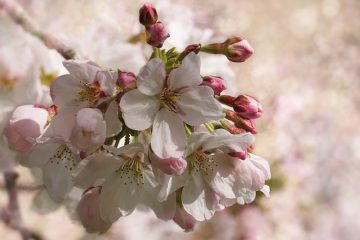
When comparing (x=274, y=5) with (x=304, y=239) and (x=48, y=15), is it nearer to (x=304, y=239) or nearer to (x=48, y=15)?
(x=304, y=239)

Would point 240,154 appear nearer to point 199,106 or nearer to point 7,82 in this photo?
point 199,106

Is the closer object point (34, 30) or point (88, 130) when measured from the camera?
point (88, 130)

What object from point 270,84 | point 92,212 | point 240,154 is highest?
point 240,154

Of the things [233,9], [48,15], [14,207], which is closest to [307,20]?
[233,9]

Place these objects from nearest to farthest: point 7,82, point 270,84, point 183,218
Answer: point 183,218 → point 7,82 → point 270,84

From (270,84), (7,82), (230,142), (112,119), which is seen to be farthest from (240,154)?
(270,84)

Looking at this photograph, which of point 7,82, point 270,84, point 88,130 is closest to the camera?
point 88,130

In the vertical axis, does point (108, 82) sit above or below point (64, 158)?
above

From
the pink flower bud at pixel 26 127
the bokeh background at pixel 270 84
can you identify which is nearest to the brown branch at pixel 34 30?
the bokeh background at pixel 270 84
